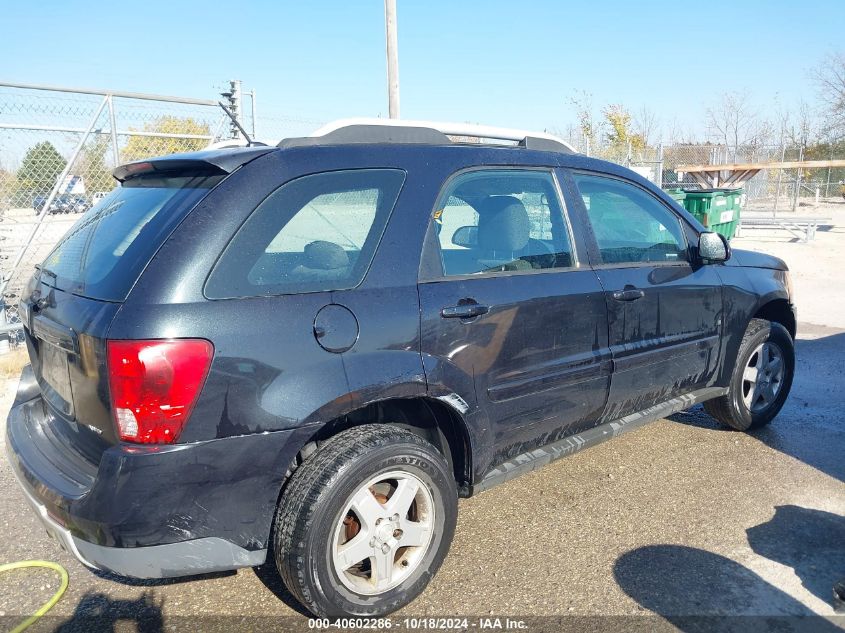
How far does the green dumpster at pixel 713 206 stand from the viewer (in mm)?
14164

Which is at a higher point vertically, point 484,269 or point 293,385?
point 484,269

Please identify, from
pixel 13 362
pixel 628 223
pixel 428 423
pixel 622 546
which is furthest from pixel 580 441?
pixel 13 362

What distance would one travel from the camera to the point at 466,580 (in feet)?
9.70

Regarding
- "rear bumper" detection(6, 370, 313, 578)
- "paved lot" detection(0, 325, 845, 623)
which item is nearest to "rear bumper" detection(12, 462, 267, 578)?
"rear bumper" detection(6, 370, 313, 578)

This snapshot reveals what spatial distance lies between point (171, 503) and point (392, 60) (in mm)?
9079

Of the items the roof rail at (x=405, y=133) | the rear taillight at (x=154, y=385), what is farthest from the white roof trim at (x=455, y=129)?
the rear taillight at (x=154, y=385)

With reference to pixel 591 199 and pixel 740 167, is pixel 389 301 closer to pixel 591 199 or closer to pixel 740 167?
pixel 591 199

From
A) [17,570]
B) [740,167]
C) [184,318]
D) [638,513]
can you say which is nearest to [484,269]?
[184,318]

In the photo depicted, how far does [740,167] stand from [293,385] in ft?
64.3

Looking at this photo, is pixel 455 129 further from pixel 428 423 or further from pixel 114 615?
pixel 114 615

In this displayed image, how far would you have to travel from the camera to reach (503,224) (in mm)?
3279

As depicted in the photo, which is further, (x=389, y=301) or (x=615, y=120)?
(x=615, y=120)

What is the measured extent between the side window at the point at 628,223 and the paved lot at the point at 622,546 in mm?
1293

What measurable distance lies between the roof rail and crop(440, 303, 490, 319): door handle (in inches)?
30.2
